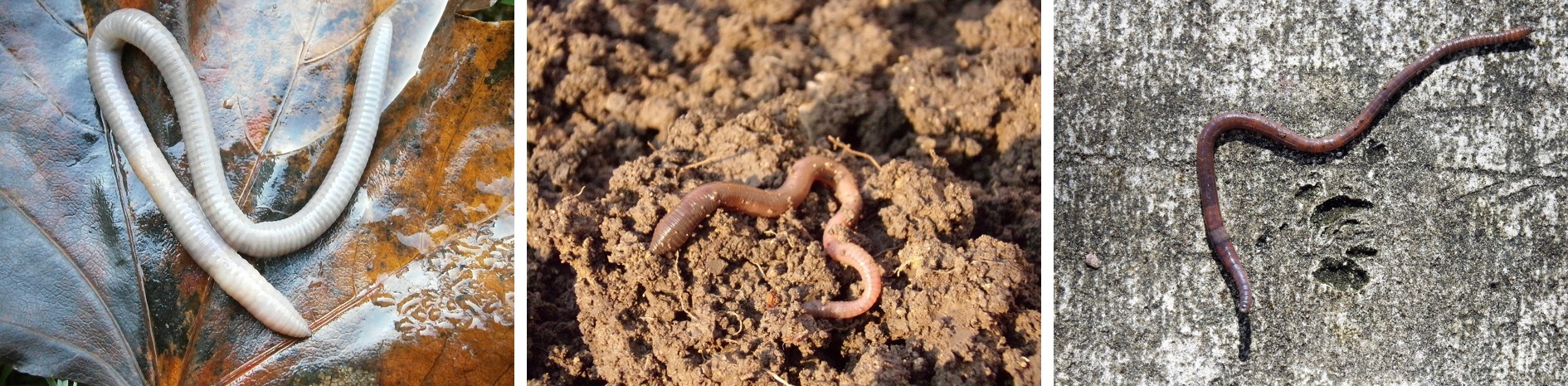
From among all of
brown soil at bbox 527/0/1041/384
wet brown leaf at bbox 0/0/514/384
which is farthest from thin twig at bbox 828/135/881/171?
wet brown leaf at bbox 0/0/514/384

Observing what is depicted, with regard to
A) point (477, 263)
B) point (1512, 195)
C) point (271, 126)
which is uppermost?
point (1512, 195)

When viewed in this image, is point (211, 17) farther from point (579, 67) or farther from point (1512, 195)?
point (1512, 195)

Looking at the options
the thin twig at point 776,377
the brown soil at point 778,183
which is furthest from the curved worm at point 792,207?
the thin twig at point 776,377

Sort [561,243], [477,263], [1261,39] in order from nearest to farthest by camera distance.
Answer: [561,243]
[477,263]
[1261,39]

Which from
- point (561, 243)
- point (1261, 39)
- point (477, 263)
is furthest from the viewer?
point (1261, 39)

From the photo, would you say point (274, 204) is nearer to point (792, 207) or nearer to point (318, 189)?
point (318, 189)

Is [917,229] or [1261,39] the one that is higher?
[1261,39]

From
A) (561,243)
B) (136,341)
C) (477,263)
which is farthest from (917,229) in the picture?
(136,341)

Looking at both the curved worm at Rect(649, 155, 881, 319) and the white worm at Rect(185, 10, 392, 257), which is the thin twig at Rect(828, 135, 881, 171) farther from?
the white worm at Rect(185, 10, 392, 257)
